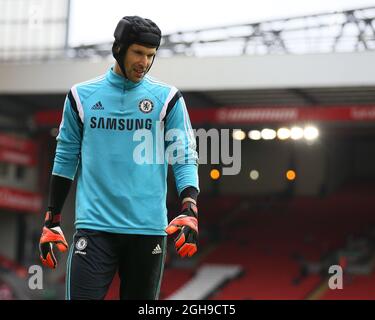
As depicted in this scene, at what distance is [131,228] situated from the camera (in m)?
4.17

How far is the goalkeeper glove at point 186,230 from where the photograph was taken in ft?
13.0

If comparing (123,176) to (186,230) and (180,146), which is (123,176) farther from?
(186,230)

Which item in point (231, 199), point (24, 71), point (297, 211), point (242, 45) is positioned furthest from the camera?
point (231, 199)

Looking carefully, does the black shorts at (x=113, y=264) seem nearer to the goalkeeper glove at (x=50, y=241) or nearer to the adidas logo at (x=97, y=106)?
the goalkeeper glove at (x=50, y=241)

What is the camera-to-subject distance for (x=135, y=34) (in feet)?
13.7

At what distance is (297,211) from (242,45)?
11853mm

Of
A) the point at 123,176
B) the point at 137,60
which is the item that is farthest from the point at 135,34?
the point at 123,176

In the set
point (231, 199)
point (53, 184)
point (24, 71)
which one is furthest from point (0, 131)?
point (53, 184)

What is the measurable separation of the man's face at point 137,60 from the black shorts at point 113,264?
0.76 metres

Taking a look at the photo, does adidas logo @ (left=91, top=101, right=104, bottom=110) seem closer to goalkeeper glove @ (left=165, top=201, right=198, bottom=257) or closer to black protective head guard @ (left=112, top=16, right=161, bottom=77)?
black protective head guard @ (left=112, top=16, right=161, bottom=77)

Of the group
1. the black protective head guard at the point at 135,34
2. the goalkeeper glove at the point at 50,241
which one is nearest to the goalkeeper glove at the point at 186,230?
the goalkeeper glove at the point at 50,241
